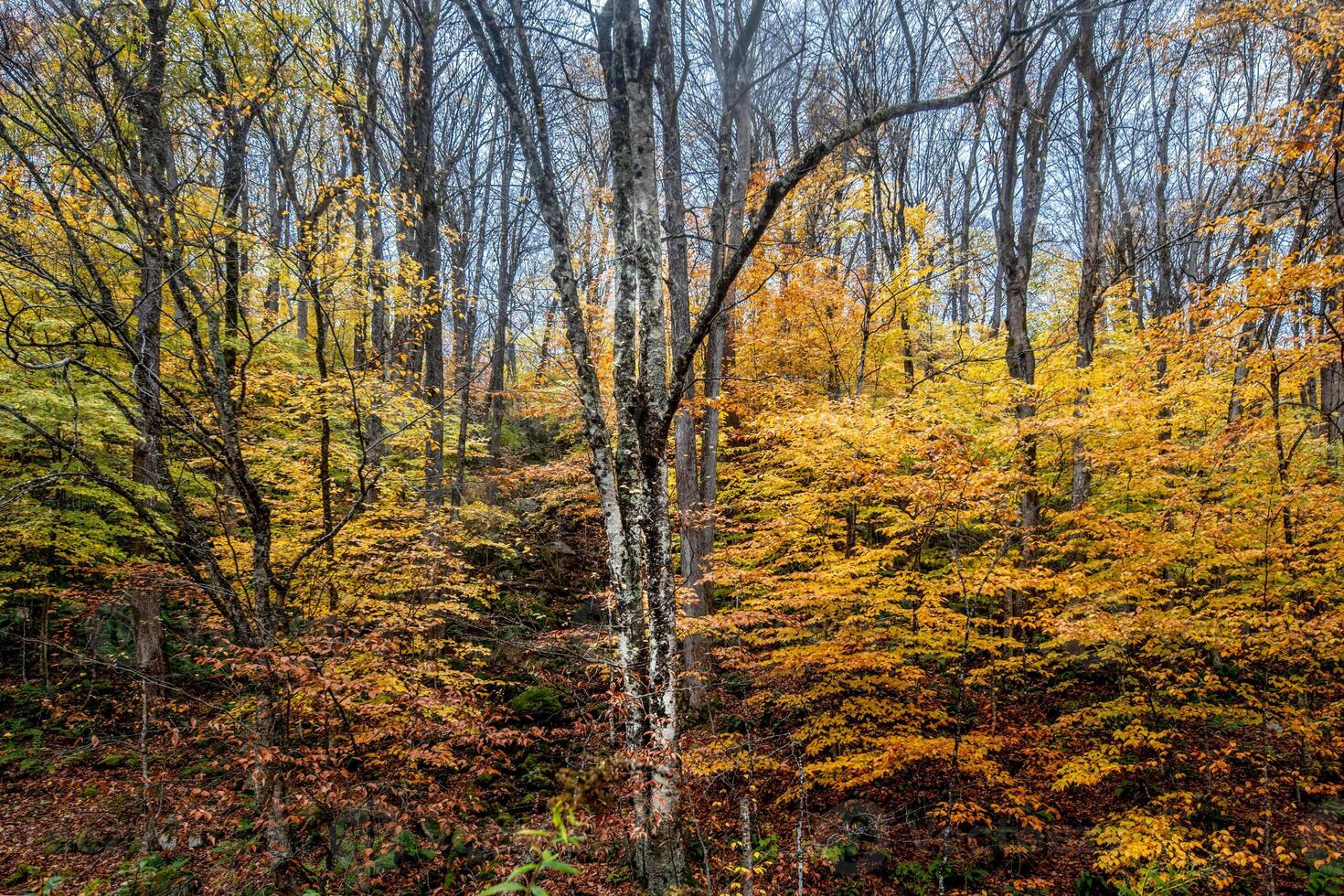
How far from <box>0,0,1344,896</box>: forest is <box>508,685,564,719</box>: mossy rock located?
8 centimetres

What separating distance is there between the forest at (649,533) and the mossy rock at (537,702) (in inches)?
3.0

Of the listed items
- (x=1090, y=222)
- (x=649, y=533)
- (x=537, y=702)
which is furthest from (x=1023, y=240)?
(x=537, y=702)

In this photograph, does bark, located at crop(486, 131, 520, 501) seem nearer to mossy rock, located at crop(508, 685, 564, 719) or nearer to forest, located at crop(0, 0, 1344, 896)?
forest, located at crop(0, 0, 1344, 896)

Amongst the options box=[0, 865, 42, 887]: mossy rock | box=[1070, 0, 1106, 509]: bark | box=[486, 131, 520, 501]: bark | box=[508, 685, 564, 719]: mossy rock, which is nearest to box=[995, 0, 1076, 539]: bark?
box=[1070, 0, 1106, 509]: bark

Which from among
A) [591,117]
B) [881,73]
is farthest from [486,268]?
[881,73]

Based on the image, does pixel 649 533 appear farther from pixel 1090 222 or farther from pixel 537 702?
pixel 1090 222

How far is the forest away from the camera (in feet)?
16.3

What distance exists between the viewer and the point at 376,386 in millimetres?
9234

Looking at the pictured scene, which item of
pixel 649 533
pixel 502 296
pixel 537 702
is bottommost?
pixel 537 702

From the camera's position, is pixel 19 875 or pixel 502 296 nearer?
pixel 19 875

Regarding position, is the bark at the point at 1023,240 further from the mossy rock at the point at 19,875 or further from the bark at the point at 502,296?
the mossy rock at the point at 19,875

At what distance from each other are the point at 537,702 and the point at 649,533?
277 inches

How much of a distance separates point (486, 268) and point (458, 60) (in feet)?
24.6

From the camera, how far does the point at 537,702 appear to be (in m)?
10.5
